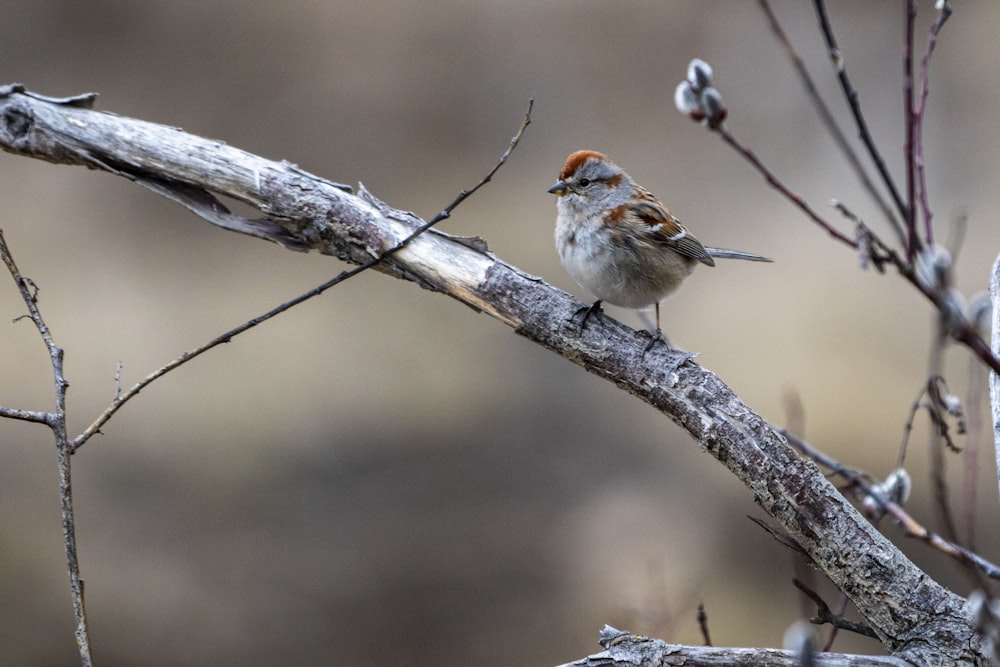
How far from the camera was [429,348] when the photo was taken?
8.15 m

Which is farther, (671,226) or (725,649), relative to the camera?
(671,226)

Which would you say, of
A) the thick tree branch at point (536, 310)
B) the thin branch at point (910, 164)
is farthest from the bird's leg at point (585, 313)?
the thin branch at point (910, 164)

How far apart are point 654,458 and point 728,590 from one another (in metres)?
1.15

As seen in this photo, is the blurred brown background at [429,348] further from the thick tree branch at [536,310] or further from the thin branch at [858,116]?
the thin branch at [858,116]

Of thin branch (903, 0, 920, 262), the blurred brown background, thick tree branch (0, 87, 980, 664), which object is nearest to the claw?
thick tree branch (0, 87, 980, 664)

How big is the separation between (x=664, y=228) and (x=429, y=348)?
470cm

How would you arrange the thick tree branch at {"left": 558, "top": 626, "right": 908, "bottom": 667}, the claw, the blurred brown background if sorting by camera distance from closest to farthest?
the thick tree branch at {"left": 558, "top": 626, "right": 908, "bottom": 667}, the claw, the blurred brown background

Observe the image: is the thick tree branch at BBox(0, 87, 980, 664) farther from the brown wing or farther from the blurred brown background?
the blurred brown background

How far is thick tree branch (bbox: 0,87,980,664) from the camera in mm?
2459

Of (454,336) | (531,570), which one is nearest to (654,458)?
(531,570)

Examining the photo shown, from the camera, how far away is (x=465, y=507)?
6.94m

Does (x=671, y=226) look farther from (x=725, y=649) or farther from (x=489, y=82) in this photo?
(x=489, y=82)

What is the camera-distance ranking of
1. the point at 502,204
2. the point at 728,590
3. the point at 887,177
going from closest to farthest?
1. the point at 887,177
2. the point at 728,590
3. the point at 502,204

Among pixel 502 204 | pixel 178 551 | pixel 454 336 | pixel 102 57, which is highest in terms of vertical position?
pixel 102 57
